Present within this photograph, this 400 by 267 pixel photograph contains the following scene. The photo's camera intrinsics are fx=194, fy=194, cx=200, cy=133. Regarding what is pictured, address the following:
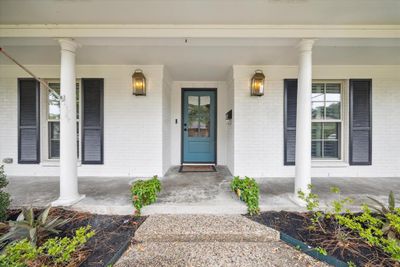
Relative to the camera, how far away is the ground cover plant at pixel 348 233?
1.77 m

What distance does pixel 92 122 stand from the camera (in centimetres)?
402

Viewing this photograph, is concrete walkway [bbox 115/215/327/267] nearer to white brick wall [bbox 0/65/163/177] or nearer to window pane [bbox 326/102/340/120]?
white brick wall [bbox 0/65/163/177]

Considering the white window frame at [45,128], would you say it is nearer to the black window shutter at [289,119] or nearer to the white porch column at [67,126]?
the white porch column at [67,126]

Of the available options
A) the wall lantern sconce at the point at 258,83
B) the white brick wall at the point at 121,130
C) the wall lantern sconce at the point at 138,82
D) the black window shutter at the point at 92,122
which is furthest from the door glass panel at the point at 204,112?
the black window shutter at the point at 92,122

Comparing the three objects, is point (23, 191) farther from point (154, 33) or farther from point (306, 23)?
point (306, 23)

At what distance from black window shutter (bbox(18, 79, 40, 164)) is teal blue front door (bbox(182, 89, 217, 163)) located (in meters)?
3.18

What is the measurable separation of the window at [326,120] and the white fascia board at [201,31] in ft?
5.51

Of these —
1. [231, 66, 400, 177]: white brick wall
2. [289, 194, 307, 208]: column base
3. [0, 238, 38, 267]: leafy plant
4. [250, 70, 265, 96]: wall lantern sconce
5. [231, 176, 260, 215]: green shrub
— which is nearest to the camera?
[0, 238, 38, 267]: leafy plant

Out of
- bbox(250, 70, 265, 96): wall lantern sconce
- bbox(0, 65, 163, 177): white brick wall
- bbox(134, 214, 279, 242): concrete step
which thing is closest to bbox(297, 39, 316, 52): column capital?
bbox(250, 70, 265, 96): wall lantern sconce

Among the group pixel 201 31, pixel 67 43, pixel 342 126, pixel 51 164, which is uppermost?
pixel 201 31

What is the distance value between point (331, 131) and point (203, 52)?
3246 millimetres

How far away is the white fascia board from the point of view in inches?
101

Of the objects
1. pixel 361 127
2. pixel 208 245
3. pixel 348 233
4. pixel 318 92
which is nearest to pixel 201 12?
pixel 208 245

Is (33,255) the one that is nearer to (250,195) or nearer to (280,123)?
(250,195)
